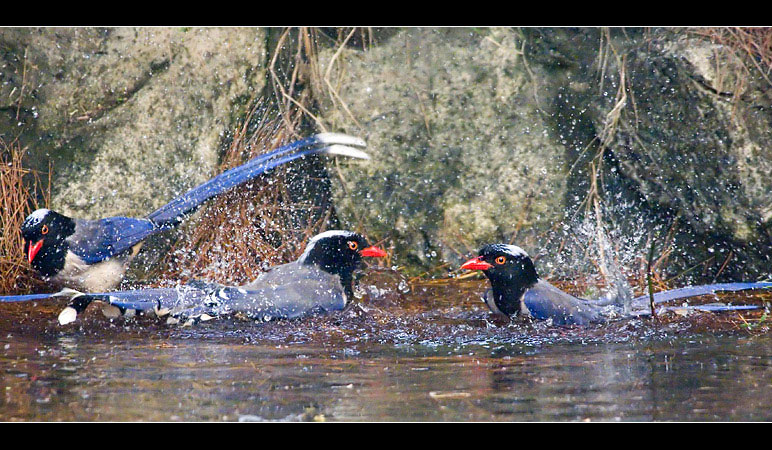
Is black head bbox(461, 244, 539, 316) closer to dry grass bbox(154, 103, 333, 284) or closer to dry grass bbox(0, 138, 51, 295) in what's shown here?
dry grass bbox(154, 103, 333, 284)

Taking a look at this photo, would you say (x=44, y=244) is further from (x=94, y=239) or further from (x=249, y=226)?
(x=249, y=226)

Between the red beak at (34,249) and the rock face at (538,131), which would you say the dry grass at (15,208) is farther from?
the rock face at (538,131)

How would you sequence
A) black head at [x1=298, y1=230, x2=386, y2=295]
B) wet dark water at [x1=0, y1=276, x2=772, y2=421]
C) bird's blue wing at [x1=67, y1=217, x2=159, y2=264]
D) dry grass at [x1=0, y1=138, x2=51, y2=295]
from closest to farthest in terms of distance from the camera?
wet dark water at [x1=0, y1=276, x2=772, y2=421]
black head at [x1=298, y1=230, x2=386, y2=295]
bird's blue wing at [x1=67, y1=217, x2=159, y2=264]
dry grass at [x1=0, y1=138, x2=51, y2=295]

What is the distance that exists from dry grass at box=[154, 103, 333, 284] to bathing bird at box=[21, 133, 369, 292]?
0.35 meters

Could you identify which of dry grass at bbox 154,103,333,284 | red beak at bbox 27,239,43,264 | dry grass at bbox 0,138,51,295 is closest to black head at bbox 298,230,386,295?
dry grass at bbox 154,103,333,284

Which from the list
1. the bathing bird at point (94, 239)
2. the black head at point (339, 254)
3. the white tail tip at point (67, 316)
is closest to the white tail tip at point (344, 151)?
the bathing bird at point (94, 239)

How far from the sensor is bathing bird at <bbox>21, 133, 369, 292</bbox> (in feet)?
21.2

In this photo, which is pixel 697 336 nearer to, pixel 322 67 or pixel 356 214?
pixel 356 214

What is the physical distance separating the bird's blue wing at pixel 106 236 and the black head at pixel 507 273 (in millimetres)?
2315

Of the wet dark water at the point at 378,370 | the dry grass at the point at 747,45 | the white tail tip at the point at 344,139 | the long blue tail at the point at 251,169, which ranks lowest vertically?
the wet dark water at the point at 378,370

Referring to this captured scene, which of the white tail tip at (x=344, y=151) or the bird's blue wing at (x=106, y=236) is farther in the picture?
the white tail tip at (x=344, y=151)

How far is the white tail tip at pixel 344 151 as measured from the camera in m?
7.50

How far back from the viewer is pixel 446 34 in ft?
25.3

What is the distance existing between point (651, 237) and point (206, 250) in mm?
3292
